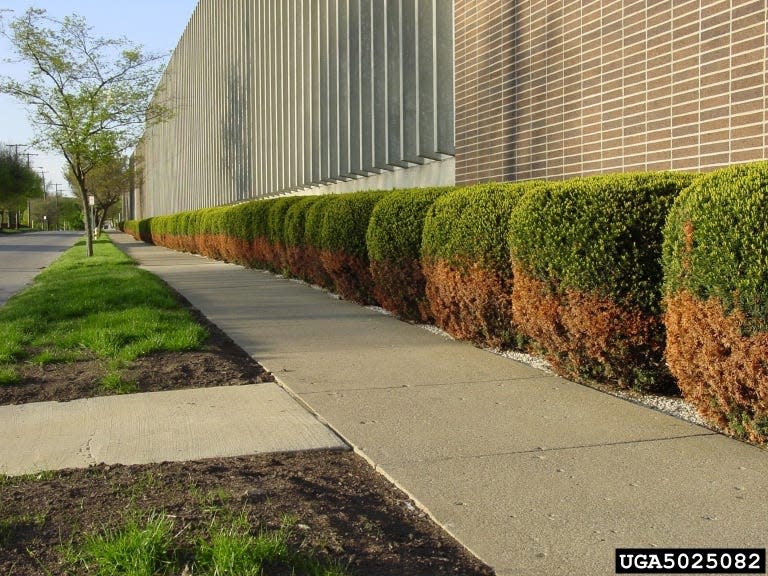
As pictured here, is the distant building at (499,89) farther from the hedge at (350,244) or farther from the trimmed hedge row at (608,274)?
the hedge at (350,244)

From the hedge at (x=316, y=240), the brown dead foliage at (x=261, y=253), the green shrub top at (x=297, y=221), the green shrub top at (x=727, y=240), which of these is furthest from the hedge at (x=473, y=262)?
the brown dead foliage at (x=261, y=253)

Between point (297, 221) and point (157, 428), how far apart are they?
9634mm

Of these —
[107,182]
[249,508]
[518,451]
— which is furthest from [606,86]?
[107,182]

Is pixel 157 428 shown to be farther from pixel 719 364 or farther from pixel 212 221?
pixel 212 221

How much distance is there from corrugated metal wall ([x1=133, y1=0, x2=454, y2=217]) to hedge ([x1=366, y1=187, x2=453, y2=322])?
2442 millimetres

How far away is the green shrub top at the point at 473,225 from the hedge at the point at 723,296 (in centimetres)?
224

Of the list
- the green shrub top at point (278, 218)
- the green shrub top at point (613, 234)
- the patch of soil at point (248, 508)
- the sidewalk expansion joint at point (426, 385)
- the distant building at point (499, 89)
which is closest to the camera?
the patch of soil at point (248, 508)

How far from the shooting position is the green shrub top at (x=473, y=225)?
7.20 metres

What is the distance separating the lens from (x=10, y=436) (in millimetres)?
5164

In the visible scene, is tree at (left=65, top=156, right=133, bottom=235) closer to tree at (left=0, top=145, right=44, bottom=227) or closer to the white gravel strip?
tree at (left=0, top=145, right=44, bottom=227)

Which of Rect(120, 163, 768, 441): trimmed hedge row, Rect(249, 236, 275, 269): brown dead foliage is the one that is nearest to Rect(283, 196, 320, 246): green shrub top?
Rect(249, 236, 275, 269): brown dead foliage

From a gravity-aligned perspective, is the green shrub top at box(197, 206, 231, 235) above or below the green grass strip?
above

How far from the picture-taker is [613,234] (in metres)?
5.59

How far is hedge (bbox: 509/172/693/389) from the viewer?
5.56 meters
